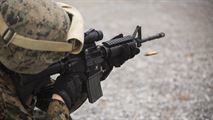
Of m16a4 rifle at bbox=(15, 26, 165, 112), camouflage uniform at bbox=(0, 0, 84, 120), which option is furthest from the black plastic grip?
camouflage uniform at bbox=(0, 0, 84, 120)

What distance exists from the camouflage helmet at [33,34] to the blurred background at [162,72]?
2833 mm

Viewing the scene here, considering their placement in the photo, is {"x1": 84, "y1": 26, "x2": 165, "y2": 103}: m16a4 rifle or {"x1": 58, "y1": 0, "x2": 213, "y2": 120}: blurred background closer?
{"x1": 84, "y1": 26, "x2": 165, "y2": 103}: m16a4 rifle

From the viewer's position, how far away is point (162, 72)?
25.8 feet

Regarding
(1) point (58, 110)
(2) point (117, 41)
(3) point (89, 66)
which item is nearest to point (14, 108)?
(1) point (58, 110)

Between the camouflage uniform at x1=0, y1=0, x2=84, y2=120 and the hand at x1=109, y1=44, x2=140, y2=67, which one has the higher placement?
the camouflage uniform at x1=0, y1=0, x2=84, y2=120

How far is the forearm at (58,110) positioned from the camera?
3176 mm

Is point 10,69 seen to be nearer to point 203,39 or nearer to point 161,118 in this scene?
point 161,118

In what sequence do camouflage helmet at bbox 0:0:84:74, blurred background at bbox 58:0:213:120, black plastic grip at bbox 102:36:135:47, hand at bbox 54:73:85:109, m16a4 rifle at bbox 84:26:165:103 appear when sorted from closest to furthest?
1. camouflage helmet at bbox 0:0:84:74
2. hand at bbox 54:73:85:109
3. m16a4 rifle at bbox 84:26:165:103
4. black plastic grip at bbox 102:36:135:47
5. blurred background at bbox 58:0:213:120

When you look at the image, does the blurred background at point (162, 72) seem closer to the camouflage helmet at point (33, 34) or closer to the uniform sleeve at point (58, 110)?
the uniform sleeve at point (58, 110)

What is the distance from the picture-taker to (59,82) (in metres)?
3.36

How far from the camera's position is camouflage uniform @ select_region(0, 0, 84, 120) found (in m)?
2.88

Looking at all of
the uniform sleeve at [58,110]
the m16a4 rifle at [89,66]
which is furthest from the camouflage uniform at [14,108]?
the m16a4 rifle at [89,66]

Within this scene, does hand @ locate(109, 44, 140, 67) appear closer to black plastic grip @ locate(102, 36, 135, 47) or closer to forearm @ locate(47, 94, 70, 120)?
black plastic grip @ locate(102, 36, 135, 47)

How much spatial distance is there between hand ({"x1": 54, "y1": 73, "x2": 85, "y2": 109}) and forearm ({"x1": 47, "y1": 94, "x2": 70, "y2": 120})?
52 mm
